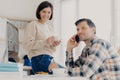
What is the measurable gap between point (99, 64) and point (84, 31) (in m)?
0.30

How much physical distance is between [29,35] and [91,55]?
674 millimetres

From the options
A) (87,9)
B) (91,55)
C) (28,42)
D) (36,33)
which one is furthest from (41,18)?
(87,9)

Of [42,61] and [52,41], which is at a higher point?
[52,41]

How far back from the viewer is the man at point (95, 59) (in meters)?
1.48

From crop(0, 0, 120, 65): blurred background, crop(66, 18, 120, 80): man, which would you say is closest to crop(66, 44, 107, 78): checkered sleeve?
crop(66, 18, 120, 80): man

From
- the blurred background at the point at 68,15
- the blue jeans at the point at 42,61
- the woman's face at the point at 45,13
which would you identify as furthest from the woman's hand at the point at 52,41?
the blurred background at the point at 68,15

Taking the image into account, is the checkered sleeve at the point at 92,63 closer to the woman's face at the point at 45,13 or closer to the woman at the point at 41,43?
the woman at the point at 41,43

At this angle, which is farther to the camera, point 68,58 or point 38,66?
point 38,66

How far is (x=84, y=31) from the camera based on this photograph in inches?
67.9

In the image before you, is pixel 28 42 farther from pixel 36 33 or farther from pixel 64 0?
pixel 64 0

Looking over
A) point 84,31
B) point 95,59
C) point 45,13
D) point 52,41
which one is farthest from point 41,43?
point 95,59

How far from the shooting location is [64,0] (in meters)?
4.46

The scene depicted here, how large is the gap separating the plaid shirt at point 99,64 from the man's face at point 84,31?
8cm

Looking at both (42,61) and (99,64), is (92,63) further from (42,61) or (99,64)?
(42,61)
